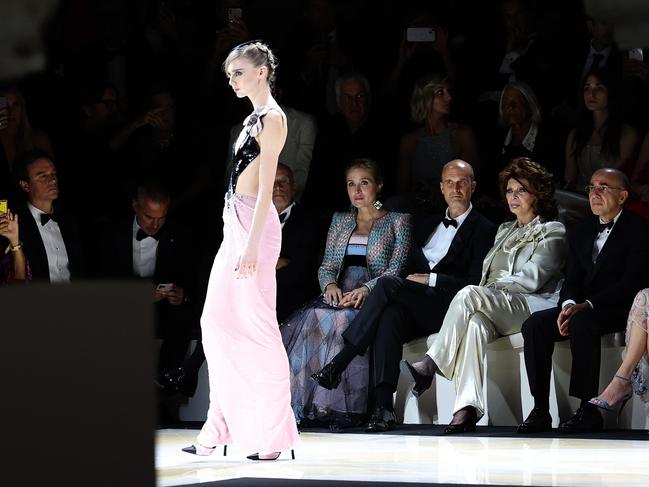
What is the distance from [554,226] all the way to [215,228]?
72.0 inches

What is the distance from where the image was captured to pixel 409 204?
5699 millimetres

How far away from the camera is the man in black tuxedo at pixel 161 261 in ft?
18.2

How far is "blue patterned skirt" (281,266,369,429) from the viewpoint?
5062 millimetres

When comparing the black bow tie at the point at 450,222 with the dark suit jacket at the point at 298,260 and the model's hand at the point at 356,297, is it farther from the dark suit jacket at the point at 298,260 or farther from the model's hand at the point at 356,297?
the dark suit jacket at the point at 298,260

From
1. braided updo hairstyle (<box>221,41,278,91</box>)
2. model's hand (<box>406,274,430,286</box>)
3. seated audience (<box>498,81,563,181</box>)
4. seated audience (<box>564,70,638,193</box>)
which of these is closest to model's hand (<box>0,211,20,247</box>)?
model's hand (<box>406,274,430,286</box>)

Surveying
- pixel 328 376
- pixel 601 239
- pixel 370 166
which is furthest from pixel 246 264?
pixel 601 239

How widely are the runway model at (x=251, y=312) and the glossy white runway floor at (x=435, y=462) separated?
0.12 m

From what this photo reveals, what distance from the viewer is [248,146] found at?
3787mm

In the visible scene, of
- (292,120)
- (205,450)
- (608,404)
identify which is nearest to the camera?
(205,450)

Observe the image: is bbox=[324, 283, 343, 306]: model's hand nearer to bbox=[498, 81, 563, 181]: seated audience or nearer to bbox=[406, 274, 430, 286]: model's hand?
bbox=[406, 274, 430, 286]: model's hand

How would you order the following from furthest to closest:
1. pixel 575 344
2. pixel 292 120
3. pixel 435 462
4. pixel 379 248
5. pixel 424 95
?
pixel 292 120 < pixel 424 95 < pixel 379 248 < pixel 575 344 < pixel 435 462

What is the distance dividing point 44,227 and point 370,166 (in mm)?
1583

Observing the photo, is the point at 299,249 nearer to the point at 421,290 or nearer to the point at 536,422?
the point at 421,290

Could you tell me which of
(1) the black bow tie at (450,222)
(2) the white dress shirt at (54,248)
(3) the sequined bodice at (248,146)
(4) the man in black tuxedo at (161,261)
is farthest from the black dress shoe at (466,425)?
(2) the white dress shirt at (54,248)
